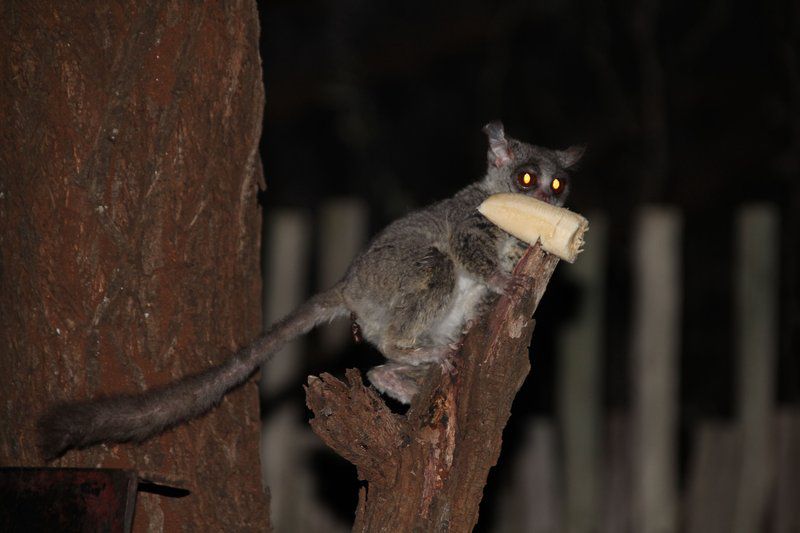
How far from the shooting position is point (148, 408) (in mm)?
2953

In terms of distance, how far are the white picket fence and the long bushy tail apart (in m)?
2.51

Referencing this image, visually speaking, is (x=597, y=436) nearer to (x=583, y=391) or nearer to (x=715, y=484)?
(x=583, y=391)

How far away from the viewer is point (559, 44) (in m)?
11.2

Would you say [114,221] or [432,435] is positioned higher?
[114,221]

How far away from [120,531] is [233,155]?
133 cm

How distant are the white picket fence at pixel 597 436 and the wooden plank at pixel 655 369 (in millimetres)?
20

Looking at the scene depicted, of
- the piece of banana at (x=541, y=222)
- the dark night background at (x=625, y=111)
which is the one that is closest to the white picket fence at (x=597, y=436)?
the piece of banana at (x=541, y=222)

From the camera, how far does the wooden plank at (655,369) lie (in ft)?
18.5

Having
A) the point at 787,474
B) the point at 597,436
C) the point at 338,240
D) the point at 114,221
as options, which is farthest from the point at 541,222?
the point at 787,474

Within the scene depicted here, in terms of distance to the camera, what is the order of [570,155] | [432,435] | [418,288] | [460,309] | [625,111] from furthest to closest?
[625,111]
[570,155]
[460,309]
[418,288]
[432,435]

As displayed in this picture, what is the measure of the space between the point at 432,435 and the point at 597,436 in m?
A: 3.31

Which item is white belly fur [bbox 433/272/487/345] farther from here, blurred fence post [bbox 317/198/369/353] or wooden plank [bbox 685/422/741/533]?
wooden plank [bbox 685/422/741/533]

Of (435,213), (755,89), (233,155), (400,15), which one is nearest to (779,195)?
(755,89)

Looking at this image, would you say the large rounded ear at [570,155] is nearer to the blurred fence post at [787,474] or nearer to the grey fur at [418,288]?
the grey fur at [418,288]
